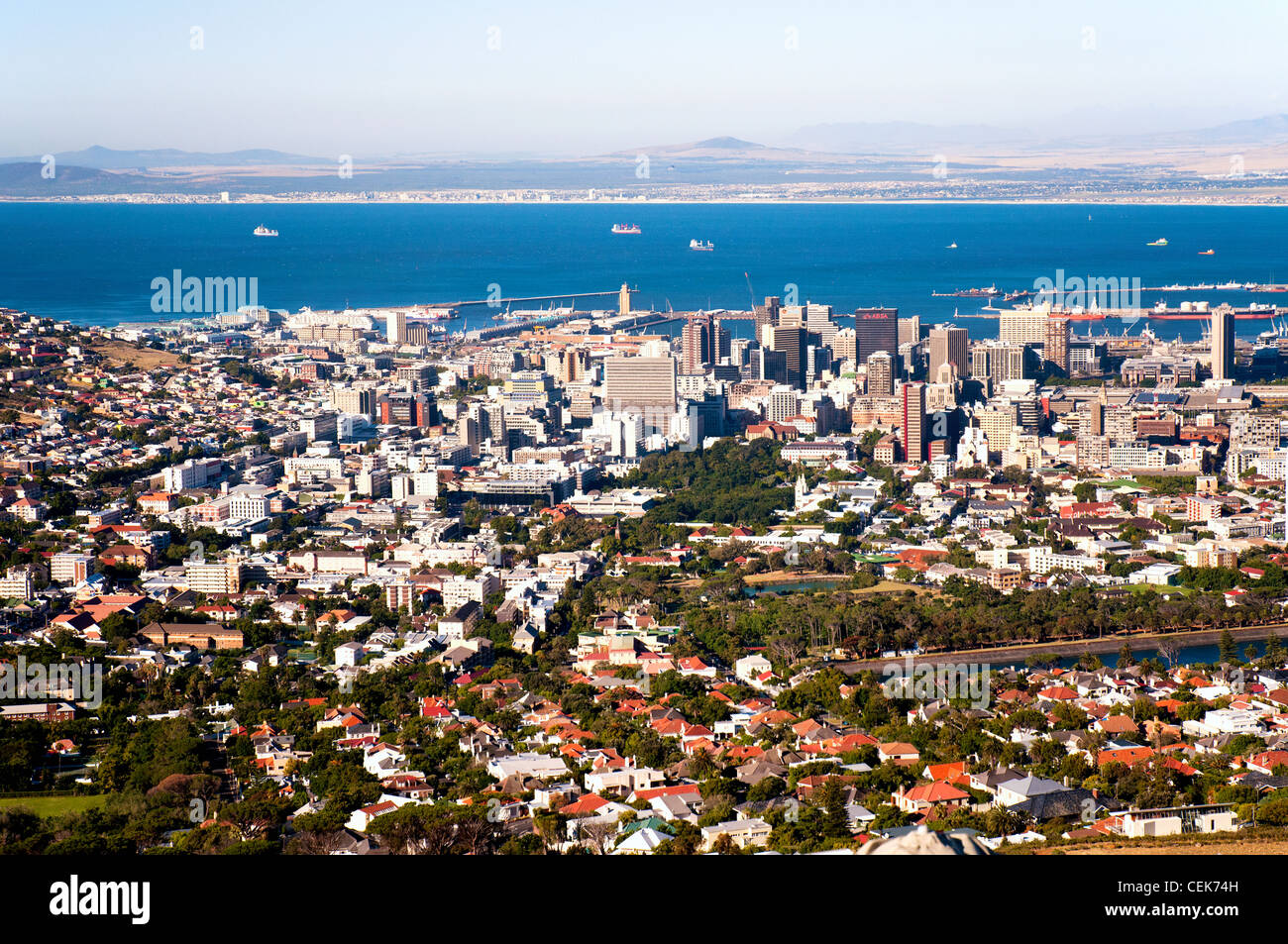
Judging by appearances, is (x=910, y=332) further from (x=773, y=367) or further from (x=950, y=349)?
(x=773, y=367)

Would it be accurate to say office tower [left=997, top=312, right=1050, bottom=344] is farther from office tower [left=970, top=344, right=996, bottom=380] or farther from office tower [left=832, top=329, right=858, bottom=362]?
office tower [left=832, top=329, right=858, bottom=362]

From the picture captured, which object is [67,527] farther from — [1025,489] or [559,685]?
→ [1025,489]

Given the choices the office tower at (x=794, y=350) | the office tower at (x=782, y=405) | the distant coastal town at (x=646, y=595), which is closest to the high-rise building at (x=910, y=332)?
the distant coastal town at (x=646, y=595)

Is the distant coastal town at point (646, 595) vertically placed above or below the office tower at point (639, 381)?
below

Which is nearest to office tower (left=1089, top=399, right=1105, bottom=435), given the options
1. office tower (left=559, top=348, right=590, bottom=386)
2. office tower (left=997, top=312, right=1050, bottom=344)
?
office tower (left=997, top=312, right=1050, bottom=344)

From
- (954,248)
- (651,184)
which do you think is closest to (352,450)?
(954,248)

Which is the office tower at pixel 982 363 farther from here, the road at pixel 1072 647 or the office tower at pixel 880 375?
the road at pixel 1072 647
